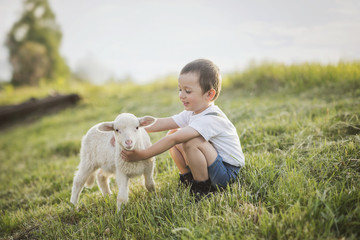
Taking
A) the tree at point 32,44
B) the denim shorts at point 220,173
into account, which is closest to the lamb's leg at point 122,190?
the denim shorts at point 220,173

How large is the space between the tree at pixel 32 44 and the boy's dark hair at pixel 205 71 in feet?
69.2

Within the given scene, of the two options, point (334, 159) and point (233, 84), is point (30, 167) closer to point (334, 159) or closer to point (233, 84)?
point (334, 159)

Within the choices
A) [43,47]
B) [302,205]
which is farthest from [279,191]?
[43,47]

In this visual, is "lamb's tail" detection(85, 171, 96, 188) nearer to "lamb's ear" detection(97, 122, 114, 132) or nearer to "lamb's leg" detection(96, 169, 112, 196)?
"lamb's leg" detection(96, 169, 112, 196)

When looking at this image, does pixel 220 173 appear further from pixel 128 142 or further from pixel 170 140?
pixel 128 142

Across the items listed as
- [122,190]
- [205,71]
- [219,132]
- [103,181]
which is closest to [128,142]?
[122,190]

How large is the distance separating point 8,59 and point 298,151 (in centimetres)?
2334

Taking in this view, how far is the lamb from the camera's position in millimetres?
2433

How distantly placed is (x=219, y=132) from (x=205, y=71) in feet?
2.00

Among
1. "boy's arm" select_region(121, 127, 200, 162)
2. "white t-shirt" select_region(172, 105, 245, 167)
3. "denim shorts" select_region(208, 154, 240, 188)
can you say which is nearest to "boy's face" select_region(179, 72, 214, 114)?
"white t-shirt" select_region(172, 105, 245, 167)

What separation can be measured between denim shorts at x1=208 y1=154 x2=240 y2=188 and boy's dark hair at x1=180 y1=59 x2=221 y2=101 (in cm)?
71

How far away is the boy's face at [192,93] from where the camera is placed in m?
2.45

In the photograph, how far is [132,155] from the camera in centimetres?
241

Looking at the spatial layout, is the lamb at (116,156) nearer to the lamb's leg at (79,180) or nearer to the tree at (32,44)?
the lamb's leg at (79,180)
